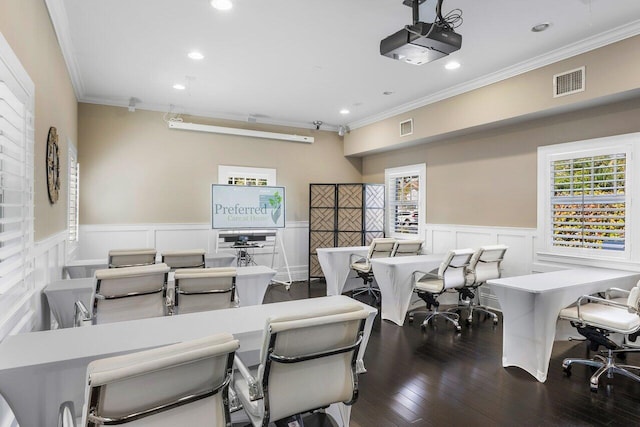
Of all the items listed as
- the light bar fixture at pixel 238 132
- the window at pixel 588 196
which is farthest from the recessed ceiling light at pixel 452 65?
the light bar fixture at pixel 238 132

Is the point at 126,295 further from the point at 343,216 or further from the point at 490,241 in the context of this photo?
the point at 343,216

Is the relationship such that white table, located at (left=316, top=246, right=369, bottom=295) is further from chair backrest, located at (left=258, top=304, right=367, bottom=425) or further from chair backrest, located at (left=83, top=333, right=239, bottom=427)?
chair backrest, located at (left=83, top=333, right=239, bottom=427)

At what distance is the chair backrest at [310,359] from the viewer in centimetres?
146

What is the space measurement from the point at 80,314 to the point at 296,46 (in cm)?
307

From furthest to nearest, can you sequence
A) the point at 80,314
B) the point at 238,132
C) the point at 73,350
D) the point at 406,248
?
the point at 238,132, the point at 406,248, the point at 80,314, the point at 73,350

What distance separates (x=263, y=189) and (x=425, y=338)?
3748 mm

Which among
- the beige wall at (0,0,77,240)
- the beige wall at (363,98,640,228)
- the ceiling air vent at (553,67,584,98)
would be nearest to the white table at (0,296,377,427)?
the beige wall at (0,0,77,240)

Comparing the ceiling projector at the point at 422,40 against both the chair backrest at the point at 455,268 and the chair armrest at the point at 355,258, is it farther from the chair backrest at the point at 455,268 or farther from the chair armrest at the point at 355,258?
the chair armrest at the point at 355,258

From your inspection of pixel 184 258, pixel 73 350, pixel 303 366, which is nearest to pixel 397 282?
pixel 184 258

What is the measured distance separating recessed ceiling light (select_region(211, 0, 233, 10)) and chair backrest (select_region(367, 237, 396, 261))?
3.32m

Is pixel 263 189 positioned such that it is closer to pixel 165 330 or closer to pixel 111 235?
pixel 111 235

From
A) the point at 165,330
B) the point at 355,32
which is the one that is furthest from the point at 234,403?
the point at 355,32

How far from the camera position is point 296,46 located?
12.5 feet

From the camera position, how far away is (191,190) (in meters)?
6.29
